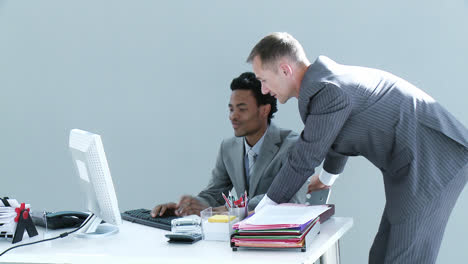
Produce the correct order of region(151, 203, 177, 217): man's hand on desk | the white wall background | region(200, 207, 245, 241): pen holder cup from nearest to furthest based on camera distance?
region(200, 207, 245, 241): pen holder cup
region(151, 203, 177, 217): man's hand on desk
the white wall background

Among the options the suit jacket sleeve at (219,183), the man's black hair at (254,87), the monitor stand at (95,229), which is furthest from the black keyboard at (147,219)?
the man's black hair at (254,87)

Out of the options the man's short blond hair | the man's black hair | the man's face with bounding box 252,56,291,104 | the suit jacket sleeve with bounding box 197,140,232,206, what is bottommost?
the suit jacket sleeve with bounding box 197,140,232,206

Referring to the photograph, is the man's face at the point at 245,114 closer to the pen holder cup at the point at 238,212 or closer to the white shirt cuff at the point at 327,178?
the white shirt cuff at the point at 327,178

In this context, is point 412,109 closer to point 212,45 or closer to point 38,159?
point 212,45

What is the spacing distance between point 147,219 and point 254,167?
28.0 inches

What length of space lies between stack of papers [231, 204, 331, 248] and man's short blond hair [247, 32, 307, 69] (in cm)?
62

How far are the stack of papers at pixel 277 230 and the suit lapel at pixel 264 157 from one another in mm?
901

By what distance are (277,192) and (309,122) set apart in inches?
11.7

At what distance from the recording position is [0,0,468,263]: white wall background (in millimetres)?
3307

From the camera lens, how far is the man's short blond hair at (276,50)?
7.12 feet

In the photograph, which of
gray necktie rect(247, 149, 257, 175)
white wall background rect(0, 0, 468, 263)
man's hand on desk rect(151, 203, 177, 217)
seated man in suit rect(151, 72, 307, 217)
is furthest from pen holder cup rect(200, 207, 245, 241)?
white wall background rect(0, 0, 468, 263)

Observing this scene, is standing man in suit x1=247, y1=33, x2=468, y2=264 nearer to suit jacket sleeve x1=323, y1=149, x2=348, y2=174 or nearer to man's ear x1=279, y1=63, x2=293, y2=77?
man's ear x1=279, y1=63, x2=293, y2=77

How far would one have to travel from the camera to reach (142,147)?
156 inches

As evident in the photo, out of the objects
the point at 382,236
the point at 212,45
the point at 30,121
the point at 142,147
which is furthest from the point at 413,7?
the point at 30,121
